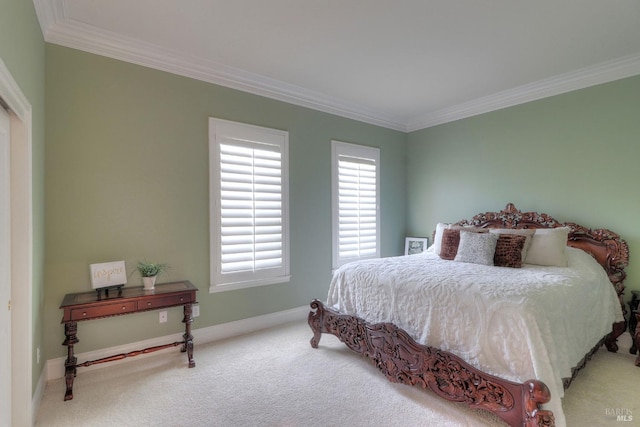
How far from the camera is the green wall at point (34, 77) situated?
1.60 metres

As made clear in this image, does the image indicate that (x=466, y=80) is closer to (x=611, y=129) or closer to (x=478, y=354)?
(x=611, y=129)

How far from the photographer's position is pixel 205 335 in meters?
3.23

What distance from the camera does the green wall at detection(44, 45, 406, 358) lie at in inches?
101

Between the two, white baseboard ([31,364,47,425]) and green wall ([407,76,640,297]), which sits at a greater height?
green wall ([407,76,640,297])

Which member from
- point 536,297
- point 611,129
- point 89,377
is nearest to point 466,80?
point 611,129

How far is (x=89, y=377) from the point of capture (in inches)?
100

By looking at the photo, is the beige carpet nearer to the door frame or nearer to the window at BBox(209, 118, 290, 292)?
the door frame

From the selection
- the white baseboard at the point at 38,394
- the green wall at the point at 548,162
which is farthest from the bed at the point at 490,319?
the white baseboard at the point at 38,394

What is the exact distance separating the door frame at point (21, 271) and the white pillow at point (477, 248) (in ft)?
11.6

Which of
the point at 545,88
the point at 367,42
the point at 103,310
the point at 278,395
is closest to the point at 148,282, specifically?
the point at 103,310

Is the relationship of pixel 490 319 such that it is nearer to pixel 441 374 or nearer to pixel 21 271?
pixel 441 374

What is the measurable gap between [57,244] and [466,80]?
4367mm

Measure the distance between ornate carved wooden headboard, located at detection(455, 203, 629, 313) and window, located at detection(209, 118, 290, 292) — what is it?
2.80 metres

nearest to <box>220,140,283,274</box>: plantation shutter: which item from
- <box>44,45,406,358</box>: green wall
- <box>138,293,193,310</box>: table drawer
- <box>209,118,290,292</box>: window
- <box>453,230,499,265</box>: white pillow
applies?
<box>209,118,290,292</box>: window
